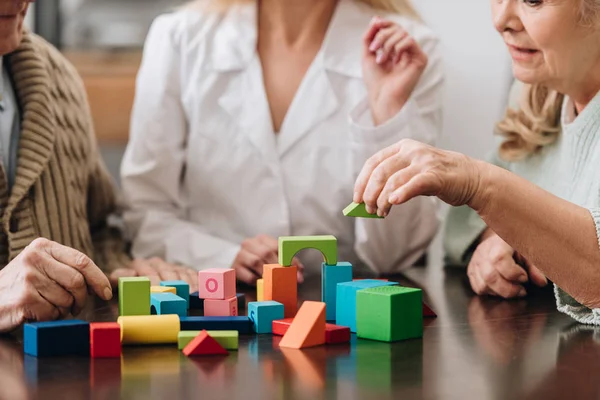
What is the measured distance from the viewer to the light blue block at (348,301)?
1147mm

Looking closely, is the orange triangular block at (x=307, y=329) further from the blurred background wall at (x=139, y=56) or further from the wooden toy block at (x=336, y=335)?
the blurred background wall at (x=139, y=56)

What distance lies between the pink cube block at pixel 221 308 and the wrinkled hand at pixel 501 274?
43cm

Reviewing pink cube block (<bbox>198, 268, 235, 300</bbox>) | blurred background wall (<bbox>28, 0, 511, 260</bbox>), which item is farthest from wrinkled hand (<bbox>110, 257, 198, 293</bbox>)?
blurred background wall (<bbox>28, 0, 511, 260</bbox>)

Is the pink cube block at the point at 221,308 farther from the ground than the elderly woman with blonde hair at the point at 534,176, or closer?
closer

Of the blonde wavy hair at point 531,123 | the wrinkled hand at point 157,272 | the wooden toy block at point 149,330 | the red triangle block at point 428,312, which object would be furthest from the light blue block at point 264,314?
the blonde wavy hair at point 531,123

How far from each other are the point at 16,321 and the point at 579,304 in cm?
72

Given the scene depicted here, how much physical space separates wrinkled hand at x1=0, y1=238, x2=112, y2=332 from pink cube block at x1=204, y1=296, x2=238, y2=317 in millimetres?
144

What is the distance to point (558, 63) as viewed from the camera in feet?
4.46

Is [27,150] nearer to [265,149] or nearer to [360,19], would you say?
[265,149]

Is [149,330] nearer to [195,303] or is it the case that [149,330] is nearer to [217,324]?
[217,324]

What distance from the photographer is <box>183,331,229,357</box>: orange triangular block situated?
104cm

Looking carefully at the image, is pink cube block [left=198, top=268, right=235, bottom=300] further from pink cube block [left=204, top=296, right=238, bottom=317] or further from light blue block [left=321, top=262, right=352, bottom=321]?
light blue block [left=321, top=262, right=352, bottom=321]

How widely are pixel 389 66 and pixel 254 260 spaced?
1.51ft

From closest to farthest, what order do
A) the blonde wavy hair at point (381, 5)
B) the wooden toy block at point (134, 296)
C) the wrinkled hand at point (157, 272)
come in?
the wooden toy block at point (134, 296) < the wrinkled hand at point (157, 272) < the blonde wavy hair at point (381, 5)
